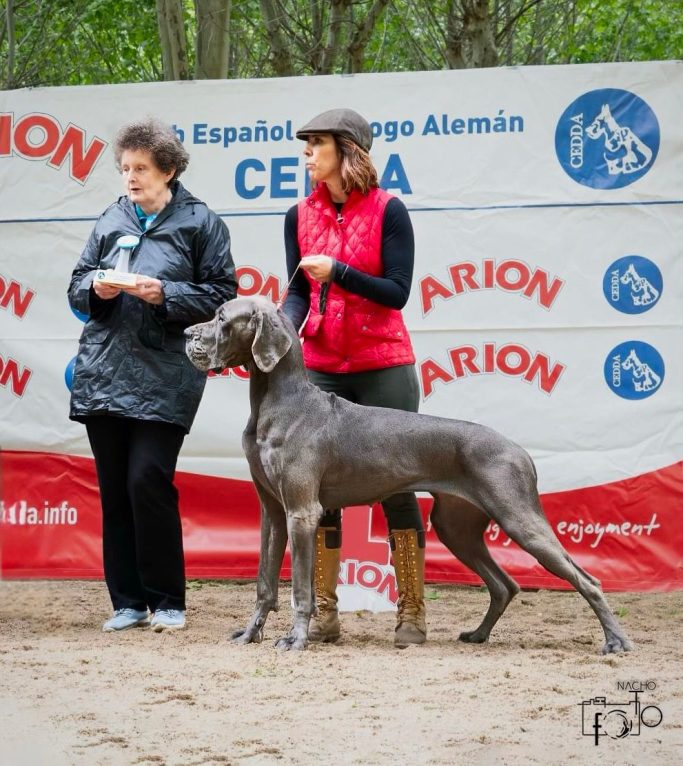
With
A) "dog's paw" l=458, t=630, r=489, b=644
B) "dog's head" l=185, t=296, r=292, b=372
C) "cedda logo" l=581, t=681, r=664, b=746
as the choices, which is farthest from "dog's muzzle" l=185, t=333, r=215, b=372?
"cedda logo" l=581, t=681, r=664, b=746

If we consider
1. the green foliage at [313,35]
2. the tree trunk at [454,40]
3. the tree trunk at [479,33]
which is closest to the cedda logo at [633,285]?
the tree trunk at [479,33]

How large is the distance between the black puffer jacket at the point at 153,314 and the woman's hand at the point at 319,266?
67 cm

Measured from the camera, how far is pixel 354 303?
5.36 metres

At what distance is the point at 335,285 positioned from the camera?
5.39 m

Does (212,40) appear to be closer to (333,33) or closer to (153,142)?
(333,33)

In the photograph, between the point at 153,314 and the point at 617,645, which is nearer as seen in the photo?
the point at 617,645

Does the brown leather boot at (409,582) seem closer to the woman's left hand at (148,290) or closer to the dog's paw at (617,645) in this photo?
the dog's paw at (617,645)

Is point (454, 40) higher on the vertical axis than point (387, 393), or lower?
higher

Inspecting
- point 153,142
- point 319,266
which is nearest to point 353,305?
point 319,266

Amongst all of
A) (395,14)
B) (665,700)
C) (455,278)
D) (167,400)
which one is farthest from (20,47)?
(665,700)

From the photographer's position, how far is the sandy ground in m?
3.64

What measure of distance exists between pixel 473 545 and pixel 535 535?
0.50 m

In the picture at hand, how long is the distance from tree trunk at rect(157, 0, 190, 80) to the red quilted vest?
153 inches

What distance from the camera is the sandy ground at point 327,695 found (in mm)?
3639
